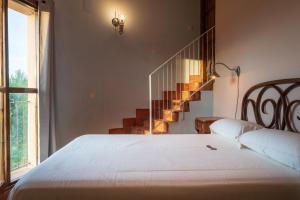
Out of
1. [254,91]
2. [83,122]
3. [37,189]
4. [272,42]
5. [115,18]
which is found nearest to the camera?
[37,189]

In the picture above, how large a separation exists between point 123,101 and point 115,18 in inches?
64.0

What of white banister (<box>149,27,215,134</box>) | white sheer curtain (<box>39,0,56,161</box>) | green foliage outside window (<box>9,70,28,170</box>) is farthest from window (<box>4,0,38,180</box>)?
white banister (<box>149,27,215,134</box>)

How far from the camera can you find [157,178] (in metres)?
1.34

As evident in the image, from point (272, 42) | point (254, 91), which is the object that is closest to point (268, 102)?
point (254, 91)

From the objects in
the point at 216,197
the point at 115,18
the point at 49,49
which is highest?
the point at 115,18

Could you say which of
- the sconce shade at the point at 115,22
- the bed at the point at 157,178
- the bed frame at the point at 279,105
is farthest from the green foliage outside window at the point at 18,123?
the bed frame at the point at 279,105

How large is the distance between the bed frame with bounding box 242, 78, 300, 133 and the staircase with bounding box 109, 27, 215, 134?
5.51 feet

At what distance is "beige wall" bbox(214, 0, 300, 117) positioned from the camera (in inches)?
83.1

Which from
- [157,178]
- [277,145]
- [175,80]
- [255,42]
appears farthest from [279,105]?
[175,80]

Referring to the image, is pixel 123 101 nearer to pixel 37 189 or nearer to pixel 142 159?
pixel 142 159

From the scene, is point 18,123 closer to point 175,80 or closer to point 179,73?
point 175,80

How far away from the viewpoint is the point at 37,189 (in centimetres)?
127

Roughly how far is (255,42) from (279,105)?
884 millimetres

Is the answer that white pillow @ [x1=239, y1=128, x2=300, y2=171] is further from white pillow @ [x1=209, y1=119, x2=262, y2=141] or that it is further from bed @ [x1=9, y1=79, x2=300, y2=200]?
white pillow @ [x1=209, y1=119, x2=262, y2=141]
